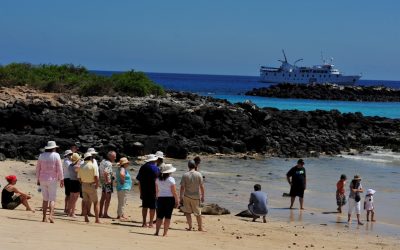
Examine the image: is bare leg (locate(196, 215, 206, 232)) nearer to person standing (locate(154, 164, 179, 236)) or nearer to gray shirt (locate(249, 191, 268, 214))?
person standing (locate(154, 164, 179, 236))

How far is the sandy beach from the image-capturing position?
39.3ft

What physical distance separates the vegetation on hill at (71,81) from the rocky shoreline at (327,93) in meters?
63.6

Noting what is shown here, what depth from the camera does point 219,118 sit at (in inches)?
1524

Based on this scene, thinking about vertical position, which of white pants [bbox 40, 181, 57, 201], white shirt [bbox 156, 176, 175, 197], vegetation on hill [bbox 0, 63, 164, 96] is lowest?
white pants [bbox 40, 181, 57, 201]

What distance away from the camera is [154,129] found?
36.8m

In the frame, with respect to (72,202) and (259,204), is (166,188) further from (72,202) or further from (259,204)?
(259,204)

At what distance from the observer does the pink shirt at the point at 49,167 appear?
541 inches

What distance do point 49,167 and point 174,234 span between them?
2.73 m

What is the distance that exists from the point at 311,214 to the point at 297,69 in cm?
14398

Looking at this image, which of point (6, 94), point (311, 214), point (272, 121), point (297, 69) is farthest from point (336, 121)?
point (297, 69)

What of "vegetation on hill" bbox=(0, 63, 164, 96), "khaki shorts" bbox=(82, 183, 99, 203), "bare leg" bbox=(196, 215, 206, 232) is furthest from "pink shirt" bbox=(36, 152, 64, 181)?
"vegetation on hill" bbox=(0, 63, 164, 96)

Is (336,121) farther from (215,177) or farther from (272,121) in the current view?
(215,177)

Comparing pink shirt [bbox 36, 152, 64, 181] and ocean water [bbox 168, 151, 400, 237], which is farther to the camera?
ocean water [bbox 168, 151, 400, 237]

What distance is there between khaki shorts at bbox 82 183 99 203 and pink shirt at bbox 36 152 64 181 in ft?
2.56
